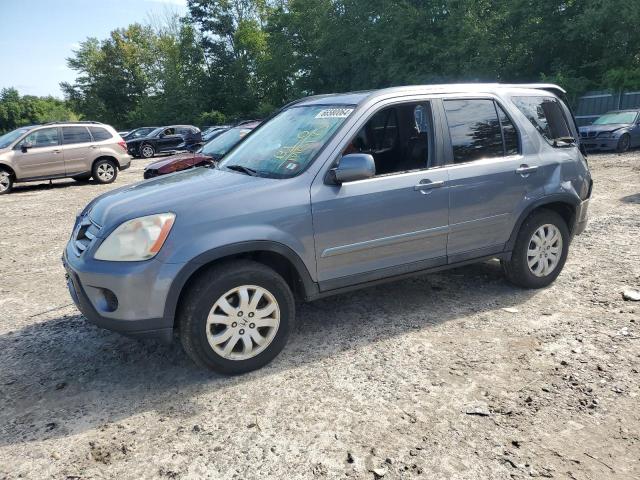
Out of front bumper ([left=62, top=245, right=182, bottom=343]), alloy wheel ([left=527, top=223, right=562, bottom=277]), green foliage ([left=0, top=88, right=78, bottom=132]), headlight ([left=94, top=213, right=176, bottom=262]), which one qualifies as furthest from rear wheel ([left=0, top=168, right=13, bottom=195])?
green foliage ([left=0, top=88, right=78, bottom=132])

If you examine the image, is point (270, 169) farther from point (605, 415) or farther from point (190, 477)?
point (605, 415)

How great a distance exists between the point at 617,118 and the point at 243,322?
1778 cm

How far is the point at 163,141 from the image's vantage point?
25.4 metres

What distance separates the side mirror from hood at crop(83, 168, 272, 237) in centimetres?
45

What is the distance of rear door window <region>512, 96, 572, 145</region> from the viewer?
4.52 metres

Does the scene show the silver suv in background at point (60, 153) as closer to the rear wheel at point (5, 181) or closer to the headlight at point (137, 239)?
the rear wheel at point (5, 181)

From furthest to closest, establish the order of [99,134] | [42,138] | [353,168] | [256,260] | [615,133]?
[615,133] → [99,134] → [42,138] → [256,260] → [353,168]

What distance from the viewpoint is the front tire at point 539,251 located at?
4484 millimetres

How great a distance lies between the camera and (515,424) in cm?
276

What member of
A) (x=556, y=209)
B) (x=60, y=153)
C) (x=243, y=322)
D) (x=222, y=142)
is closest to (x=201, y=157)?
(x=222, y=142)

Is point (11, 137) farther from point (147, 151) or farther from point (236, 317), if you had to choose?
point (236, 317)

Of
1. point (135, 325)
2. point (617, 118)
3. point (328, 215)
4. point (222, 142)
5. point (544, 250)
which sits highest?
point (222, 142)

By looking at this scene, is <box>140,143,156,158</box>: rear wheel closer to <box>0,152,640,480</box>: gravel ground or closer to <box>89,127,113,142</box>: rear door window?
<box>89,127,113,142</box>: rear door window

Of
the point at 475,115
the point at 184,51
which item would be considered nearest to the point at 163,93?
the point at 184,51
